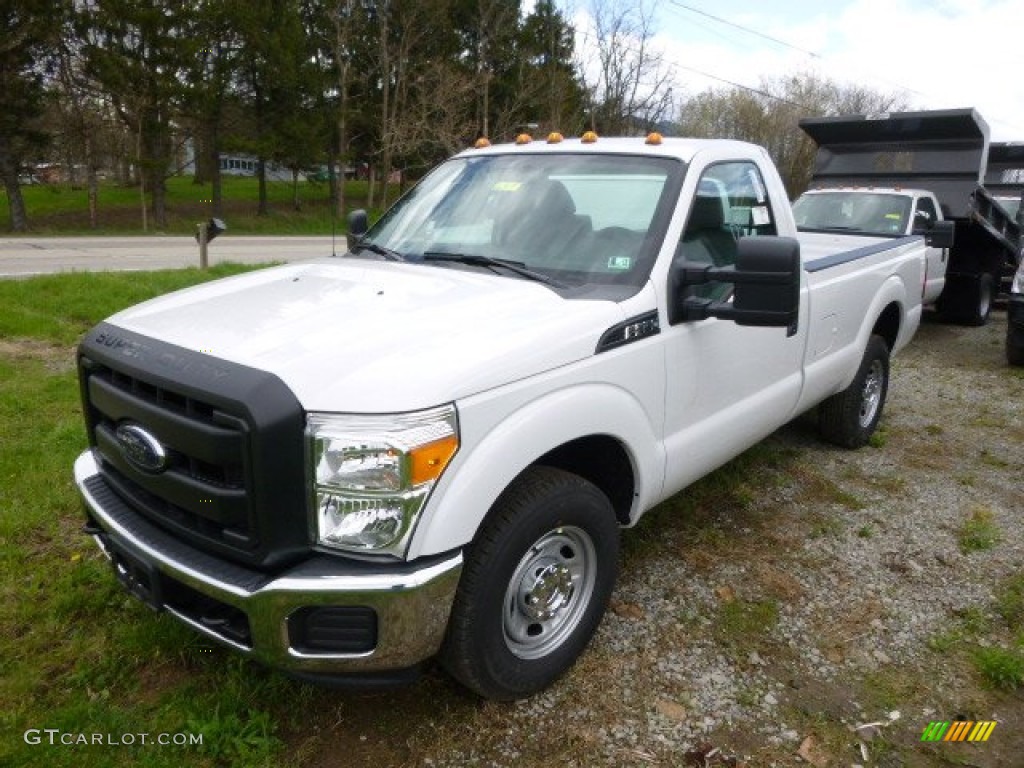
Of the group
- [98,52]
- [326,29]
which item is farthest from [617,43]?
[98,52]

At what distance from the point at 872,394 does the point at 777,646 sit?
296 cm

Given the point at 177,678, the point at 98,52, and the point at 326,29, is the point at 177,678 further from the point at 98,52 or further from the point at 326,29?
the point at 326,29

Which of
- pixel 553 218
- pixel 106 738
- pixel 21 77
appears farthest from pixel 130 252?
pixel 106 738

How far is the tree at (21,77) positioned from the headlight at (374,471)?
91.3ft

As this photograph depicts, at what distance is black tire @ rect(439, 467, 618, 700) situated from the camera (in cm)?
→ 239

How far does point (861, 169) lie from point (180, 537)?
11022 mm

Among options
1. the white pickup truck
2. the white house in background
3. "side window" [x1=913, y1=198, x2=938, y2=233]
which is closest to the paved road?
the white house in background

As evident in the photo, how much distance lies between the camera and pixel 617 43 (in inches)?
1570

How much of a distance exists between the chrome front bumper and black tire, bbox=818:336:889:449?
3801 mm

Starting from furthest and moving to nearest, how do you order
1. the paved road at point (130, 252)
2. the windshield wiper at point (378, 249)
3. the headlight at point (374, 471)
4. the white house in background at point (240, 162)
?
the white house in background at point (240, 162)
the paved road at point (130, 252)
the windshield wiper at point (378, 249)
the headlight at point (374, 471)

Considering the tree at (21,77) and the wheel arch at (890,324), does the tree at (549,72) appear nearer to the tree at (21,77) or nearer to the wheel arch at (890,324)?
the tree at (21,77)

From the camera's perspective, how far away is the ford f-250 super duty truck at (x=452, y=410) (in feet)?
7.02

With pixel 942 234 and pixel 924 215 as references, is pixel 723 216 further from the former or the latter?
pixel 924 215

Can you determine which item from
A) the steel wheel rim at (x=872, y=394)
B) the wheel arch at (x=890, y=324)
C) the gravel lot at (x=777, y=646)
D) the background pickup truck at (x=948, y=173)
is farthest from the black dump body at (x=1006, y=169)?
the gravel lot at (x=777, y=646)
